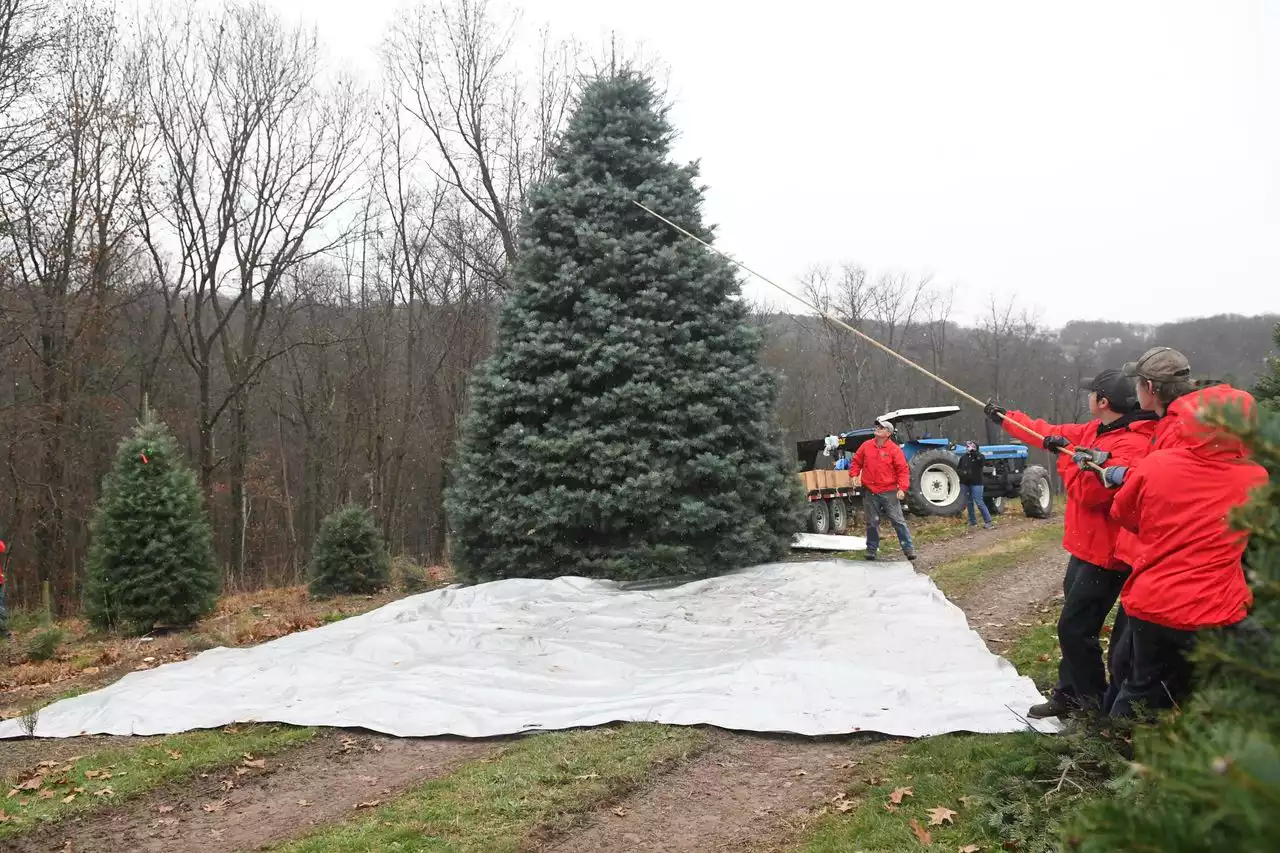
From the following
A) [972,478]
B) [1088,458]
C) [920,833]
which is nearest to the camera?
[920,833]

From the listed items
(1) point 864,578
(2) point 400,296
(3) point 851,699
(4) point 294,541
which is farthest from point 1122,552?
(4) point 294,541

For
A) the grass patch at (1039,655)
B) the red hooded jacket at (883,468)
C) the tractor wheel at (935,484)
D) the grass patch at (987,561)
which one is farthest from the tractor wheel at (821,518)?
the grass patch at (1039,655)

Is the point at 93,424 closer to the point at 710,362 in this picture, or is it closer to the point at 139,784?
the point at 710,362

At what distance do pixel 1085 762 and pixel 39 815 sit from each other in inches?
209

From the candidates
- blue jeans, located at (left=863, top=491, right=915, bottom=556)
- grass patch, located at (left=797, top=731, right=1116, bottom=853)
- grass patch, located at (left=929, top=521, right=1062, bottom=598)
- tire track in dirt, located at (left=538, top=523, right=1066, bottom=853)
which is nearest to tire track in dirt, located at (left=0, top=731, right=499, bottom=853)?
tire track in dirt, located at (left=538, top=523, right=1066, bottom=853)

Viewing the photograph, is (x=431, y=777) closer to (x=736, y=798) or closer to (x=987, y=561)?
(x=736, y=798)

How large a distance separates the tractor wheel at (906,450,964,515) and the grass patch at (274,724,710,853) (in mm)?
13342

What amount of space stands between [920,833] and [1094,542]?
1.95 m

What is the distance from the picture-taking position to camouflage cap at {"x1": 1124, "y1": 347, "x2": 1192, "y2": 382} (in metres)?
4.07

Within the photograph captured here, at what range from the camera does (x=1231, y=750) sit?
1019mm

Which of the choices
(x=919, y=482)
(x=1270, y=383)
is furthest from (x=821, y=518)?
(x=1270, y=383)

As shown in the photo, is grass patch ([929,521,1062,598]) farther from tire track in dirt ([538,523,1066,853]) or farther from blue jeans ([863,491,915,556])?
tire track in dirt ([538,523,1066,853])

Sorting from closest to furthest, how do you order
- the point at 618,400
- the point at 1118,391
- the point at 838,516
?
1. the point at 1118,391
2. the point at 618,400
3. the point at 838,516

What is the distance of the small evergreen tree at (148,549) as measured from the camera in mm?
12422
